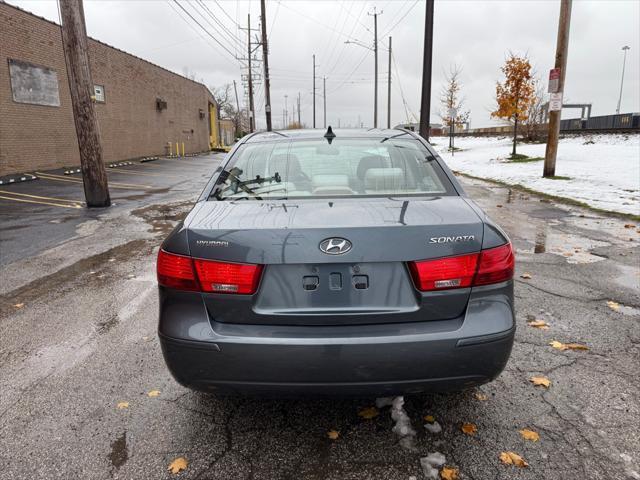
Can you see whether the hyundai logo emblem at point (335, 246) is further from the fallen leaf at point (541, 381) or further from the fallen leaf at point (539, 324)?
the fallen leaf at point (539, 324)

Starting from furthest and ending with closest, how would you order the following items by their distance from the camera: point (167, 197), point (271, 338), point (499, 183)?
point (499, 183), point (167, 197), point (271, 338)

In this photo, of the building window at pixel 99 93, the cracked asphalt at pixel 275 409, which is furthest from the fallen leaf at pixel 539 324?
the building window at pixel 99 93

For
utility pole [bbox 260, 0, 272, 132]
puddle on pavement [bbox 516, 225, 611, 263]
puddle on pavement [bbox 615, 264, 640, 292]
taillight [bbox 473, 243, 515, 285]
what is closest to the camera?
taillight [bbox 473, 243, 515, 285]

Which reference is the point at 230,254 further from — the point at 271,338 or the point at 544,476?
the point at 544,476

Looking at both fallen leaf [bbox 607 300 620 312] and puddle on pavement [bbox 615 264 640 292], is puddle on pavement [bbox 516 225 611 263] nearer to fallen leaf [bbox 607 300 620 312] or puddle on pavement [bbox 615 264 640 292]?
puddle on pavement [bbox 615 264 640 292]

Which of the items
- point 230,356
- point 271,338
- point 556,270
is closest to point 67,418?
point 230,356

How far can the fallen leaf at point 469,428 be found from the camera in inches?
98.2

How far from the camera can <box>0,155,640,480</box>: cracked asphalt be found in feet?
7.45

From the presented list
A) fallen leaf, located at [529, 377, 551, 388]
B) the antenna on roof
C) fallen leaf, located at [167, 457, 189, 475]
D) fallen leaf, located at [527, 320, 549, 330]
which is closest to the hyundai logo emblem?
fallen leaf, located at [167, 457, 189, 475]

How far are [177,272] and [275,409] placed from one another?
109 cm

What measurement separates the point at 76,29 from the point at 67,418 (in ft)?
30.4

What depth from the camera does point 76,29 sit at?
9.44 m

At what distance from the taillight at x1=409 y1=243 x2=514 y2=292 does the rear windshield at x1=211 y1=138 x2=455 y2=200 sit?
1.91 ft

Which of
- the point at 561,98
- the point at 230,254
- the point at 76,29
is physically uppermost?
the point at 76,29
